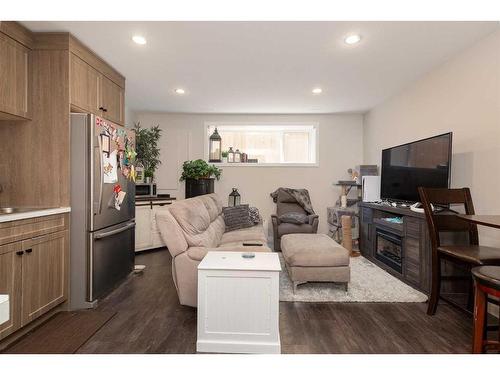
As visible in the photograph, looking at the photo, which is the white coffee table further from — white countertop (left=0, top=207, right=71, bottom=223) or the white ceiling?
the white ceiling

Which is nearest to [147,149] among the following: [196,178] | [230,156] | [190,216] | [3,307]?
[196,178]

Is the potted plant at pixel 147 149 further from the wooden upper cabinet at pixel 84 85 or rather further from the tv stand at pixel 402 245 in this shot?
the tv stand at pixel 402 245

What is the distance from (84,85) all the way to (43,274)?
5.72 ft

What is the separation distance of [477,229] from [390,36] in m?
1.91

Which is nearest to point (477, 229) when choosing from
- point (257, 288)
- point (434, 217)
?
point (434, 217)

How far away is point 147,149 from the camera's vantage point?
4883 mm

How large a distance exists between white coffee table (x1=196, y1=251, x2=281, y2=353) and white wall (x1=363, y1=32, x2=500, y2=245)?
212cm

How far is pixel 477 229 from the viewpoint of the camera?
2520 millimetres

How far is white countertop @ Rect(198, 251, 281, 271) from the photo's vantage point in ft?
5.90

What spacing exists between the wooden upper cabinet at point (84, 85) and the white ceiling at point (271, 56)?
222 millimetres

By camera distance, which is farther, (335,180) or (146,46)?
(335,180)

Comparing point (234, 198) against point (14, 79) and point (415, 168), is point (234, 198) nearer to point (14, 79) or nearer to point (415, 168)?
point (415, 168)

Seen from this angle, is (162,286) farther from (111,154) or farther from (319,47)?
(319,47)

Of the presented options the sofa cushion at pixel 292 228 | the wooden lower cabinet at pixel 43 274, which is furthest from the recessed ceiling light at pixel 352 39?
the wooden lower cabinet at pixel 43 274
